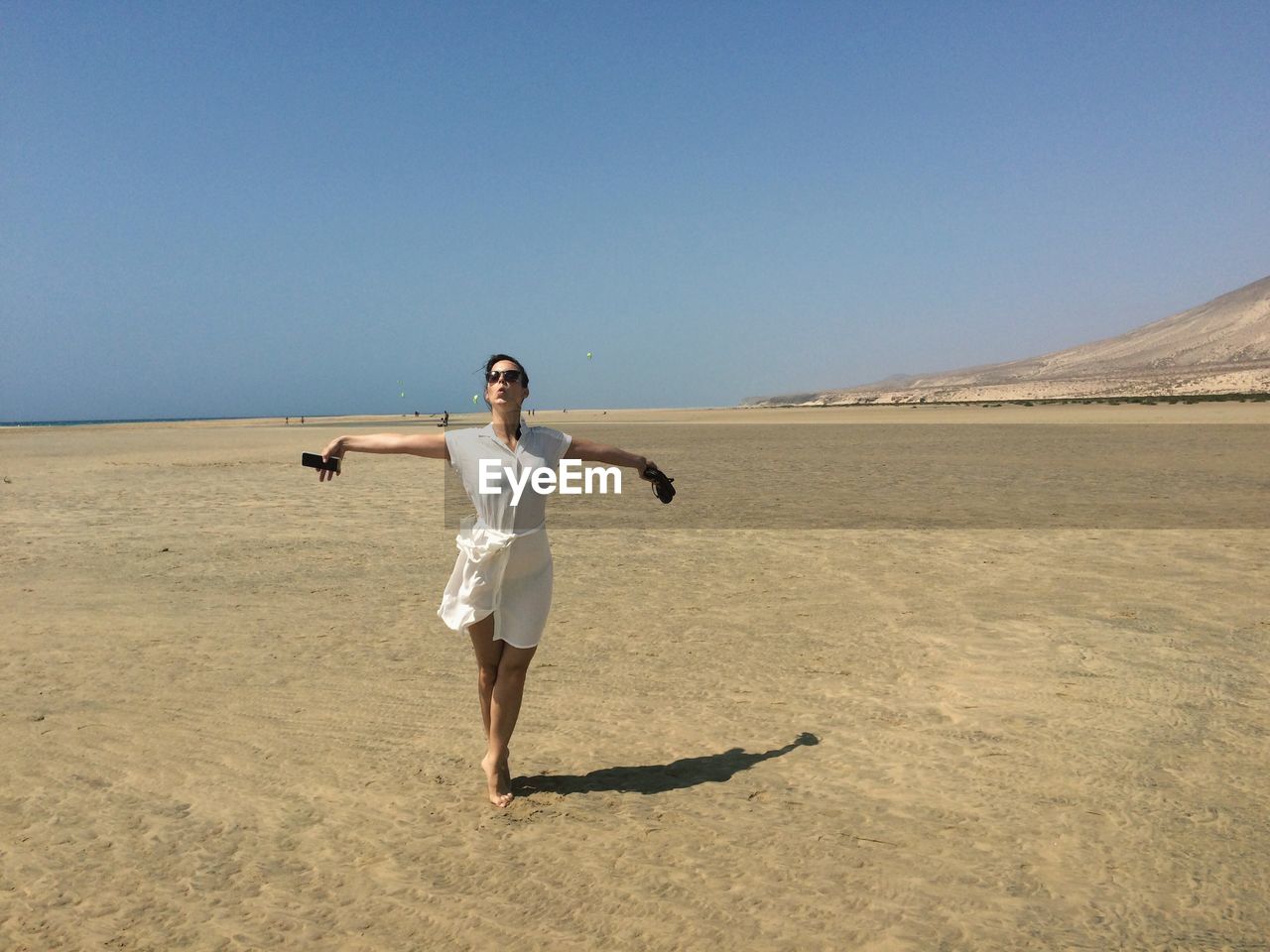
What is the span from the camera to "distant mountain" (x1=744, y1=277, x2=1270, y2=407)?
104m

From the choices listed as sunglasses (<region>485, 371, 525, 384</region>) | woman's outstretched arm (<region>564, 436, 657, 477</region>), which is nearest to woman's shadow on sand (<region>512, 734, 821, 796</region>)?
woman's outstretched arm (<region>564, 436, 657, 477</region>)

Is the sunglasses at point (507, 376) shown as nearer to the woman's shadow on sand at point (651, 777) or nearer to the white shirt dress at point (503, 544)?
the white shirt dress at point (503, 544)

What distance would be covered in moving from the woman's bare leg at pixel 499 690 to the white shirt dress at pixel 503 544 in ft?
0.25

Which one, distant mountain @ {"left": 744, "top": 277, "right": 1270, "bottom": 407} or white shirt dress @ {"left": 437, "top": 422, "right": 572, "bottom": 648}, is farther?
distant mountain @ {"left": 744, "top": 277, "right": 1270, "bottom": 407}

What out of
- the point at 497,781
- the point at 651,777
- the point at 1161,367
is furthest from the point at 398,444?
the point at 1161,367

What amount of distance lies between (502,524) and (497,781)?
50.9 inches

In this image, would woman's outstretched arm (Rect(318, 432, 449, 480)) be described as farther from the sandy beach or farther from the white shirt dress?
the sandy beach

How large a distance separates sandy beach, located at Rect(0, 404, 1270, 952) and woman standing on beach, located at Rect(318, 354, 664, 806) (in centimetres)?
84

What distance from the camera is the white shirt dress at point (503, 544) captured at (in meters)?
4.05

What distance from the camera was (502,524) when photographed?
406 centimetres

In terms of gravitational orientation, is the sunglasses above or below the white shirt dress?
above

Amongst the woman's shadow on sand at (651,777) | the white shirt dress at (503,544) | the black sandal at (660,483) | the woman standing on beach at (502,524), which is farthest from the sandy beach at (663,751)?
the black sandal at (660,483)

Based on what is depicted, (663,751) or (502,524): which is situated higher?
(502,524)

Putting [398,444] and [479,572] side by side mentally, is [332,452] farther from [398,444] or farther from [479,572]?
[479,572]
